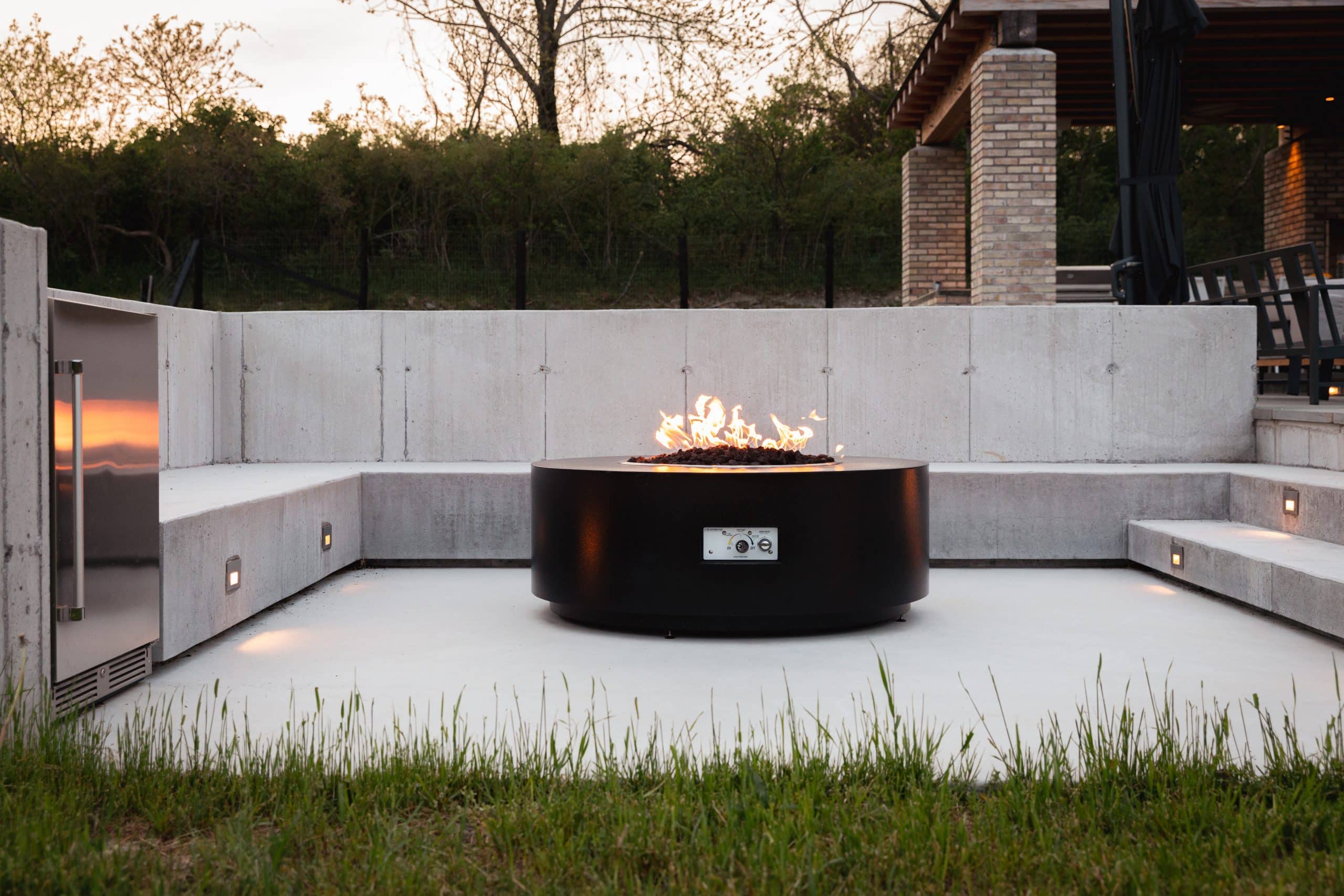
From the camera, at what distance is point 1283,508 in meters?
5.62

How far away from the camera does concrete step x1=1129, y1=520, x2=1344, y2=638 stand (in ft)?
14.0

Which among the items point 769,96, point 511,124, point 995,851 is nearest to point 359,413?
point 995,851

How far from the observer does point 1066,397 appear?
7273 mm

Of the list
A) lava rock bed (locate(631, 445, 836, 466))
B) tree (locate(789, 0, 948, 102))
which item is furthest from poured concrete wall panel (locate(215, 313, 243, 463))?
tree (locate(789, 0, 948, 102))

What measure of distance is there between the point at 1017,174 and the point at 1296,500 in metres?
5.31

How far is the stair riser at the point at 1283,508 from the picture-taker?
16.7ft

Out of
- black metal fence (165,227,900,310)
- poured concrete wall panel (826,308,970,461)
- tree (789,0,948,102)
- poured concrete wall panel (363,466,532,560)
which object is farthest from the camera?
tree (789,0,948,102)

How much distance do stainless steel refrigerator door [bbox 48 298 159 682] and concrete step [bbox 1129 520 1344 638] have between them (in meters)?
4.27

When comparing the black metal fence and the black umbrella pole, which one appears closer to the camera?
the black umbrella pole

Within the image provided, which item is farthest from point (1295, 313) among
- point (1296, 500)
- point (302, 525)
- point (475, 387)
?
point (302, 525)

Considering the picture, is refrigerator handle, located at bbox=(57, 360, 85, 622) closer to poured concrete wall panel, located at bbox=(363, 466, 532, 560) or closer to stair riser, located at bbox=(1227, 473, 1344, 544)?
poured concrete wall panel, located at bbox=(363, 466, 532, 560)

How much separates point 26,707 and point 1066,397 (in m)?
6.23

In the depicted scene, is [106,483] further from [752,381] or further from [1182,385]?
[1182,385]

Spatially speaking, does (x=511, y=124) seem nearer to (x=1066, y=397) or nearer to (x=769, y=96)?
(x=769, y=96)
